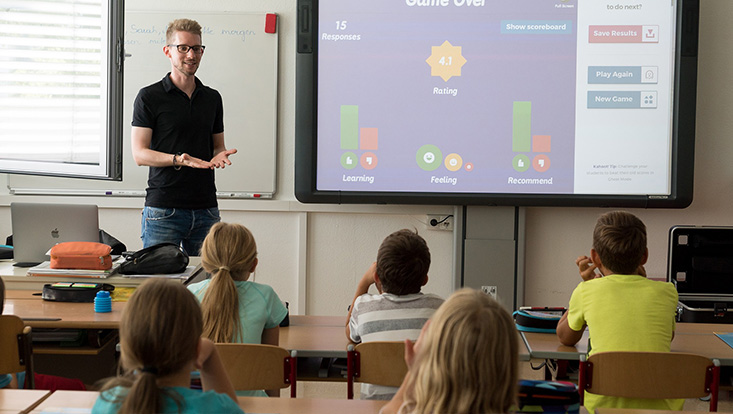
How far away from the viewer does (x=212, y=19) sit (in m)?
4.94

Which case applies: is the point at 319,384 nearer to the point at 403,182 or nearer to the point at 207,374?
the point at 403,182

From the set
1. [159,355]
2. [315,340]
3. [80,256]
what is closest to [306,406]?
[159,355]

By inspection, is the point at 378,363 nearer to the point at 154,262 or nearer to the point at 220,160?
the point at 154,262

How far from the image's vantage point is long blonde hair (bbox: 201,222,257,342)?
2.49 metres

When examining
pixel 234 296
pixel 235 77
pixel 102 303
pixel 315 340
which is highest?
pixel 235 77

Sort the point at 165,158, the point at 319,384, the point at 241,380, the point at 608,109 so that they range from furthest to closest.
→ the point at 608,109
the point at 319,384
the point at 165,158
the point at 241,380

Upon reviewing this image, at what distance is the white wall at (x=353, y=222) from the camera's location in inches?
195

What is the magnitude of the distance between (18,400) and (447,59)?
3418 mm

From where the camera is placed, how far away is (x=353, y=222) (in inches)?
200

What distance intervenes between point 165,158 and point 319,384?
1561 mm

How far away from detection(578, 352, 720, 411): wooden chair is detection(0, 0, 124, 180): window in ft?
7.91

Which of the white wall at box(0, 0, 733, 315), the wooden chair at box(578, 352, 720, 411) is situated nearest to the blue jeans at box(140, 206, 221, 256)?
the white wall at box(0, 0, 733, 315)

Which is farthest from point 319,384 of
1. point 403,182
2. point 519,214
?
point 519,214

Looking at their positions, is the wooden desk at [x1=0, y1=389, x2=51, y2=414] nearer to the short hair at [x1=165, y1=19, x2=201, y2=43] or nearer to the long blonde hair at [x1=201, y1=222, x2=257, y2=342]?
the long blonde hair at [x1=201, y1=222, x2=257, y2=342]
